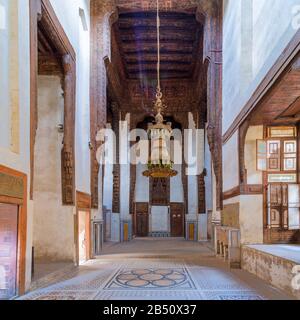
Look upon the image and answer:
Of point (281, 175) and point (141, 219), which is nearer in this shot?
point (281, 175)

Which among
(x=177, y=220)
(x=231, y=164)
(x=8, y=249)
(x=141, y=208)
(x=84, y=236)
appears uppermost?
(x=231, y=164)

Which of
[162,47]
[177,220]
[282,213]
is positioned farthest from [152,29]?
[177,220]

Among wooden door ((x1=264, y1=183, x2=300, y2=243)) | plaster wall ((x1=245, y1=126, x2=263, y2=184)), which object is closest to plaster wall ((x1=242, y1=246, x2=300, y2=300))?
wooden door ((x1=264, y1=183, x2=300, y2=243))

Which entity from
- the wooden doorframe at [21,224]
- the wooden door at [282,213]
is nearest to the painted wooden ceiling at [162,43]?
the wooden door at [282,213]

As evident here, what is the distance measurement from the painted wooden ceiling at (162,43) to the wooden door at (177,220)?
5.03m

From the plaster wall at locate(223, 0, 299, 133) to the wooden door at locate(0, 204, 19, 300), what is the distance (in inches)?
135

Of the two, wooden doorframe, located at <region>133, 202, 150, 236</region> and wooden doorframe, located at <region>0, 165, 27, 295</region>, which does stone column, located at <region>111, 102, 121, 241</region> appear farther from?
wooden doorframe, located at <region>0, 165, 27, 295</region>

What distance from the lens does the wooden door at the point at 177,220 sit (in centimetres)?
1459

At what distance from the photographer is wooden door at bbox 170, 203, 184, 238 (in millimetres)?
14594

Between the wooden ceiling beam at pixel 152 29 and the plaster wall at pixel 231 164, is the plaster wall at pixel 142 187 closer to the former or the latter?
the wooden ceiling beam at pixel 152 29

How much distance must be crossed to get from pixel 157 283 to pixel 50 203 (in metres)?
2.57

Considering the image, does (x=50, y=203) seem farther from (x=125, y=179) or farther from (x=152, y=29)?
(x=125, y=179)

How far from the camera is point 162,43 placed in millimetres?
10711
